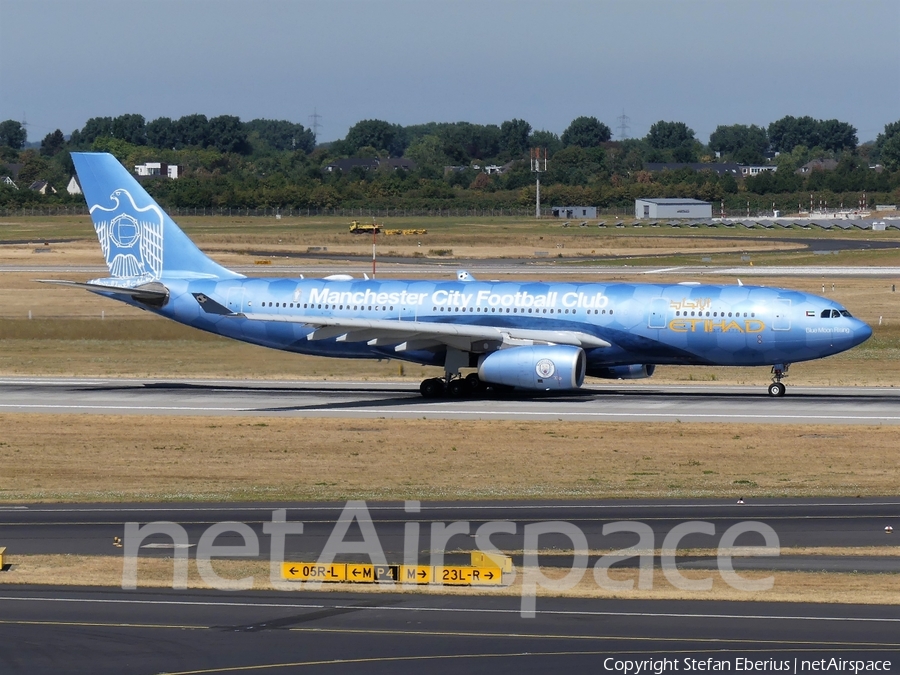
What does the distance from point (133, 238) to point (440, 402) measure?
15.5 metres

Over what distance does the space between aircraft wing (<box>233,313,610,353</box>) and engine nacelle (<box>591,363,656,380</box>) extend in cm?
226

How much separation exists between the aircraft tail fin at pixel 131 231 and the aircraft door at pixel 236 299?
82.7 inches

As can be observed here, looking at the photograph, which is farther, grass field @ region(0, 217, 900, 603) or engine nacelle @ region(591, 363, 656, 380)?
engine nacelle @ region(591, 363, 656, 380)

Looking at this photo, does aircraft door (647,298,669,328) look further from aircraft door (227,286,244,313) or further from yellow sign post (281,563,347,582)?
yellow sign post (281,563,347,582)

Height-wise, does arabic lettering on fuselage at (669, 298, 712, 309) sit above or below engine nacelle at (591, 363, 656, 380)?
above

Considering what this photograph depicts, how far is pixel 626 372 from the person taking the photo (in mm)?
49500

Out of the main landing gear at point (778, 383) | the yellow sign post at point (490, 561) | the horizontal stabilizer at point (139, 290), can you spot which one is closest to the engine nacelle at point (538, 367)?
the main landing gear at point (778, 383)

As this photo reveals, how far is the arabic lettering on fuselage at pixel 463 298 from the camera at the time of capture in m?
48.1

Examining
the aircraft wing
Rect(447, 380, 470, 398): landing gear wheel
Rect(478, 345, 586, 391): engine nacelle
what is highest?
the aircraft wing

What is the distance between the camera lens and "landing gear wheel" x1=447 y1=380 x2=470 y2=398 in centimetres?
4922

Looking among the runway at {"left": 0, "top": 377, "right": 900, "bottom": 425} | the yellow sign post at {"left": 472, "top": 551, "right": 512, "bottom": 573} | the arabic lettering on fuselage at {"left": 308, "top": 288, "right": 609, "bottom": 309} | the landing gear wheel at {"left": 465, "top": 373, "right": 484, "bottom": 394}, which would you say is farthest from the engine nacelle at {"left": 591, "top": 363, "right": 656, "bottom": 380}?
the yellow sign post at {"left": 472, "top": 551, "right": 512, "bottom": 573}

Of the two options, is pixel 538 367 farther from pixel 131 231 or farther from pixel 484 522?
pixel 131 231

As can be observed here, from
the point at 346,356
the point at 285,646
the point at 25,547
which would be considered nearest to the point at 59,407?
the point at 346,356

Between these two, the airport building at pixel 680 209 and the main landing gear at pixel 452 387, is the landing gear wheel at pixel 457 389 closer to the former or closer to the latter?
the main landing gear at pixel 452 387
